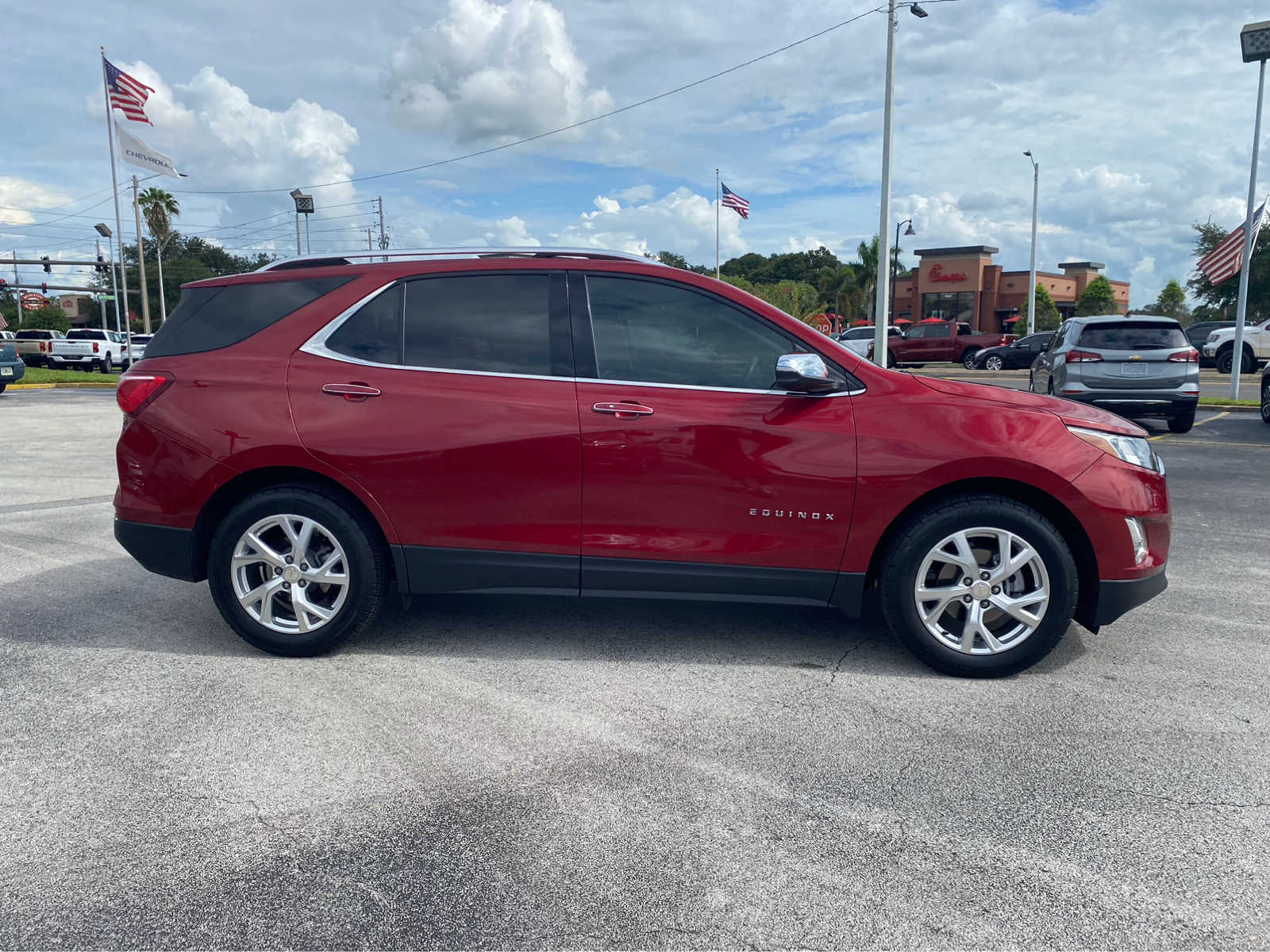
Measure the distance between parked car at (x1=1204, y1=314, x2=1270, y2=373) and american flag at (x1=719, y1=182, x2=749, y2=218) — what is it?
49.7 feet

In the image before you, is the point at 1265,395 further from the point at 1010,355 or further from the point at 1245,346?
the point at 1010,355

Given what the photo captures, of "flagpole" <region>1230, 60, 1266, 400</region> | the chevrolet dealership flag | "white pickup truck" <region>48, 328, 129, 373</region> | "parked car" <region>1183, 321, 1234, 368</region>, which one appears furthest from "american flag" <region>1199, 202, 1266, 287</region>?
"white pickup truck" <region>48, 328, 129, 373</region>

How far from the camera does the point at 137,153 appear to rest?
2372 cm

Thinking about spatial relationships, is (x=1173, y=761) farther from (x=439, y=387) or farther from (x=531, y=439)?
(x=439, y=387)

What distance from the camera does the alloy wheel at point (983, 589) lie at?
3.91m

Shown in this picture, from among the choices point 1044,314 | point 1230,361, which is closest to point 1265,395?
point 1230,361

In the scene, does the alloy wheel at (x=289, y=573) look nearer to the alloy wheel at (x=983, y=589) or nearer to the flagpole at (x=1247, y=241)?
the alloy wheel at (x=983, y=589)

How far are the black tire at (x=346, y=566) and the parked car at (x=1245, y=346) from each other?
2608 centimetres

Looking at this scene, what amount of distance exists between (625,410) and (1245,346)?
2696cm

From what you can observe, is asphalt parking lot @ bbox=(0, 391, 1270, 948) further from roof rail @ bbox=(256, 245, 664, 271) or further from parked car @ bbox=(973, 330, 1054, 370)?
parked car @ bbox=(973, 330, 1054, 370)

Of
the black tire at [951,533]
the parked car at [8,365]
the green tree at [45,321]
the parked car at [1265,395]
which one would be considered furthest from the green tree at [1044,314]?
the green tree at [45,321]

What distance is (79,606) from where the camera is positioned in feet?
16.5

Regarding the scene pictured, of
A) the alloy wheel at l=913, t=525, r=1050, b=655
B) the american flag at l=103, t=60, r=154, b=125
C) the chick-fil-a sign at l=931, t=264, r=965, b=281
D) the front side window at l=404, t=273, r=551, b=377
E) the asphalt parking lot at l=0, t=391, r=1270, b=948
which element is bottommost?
the asphalt parking lot at l=0, t=391, r=1270, b=948

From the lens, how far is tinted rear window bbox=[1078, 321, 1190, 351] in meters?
12.5
